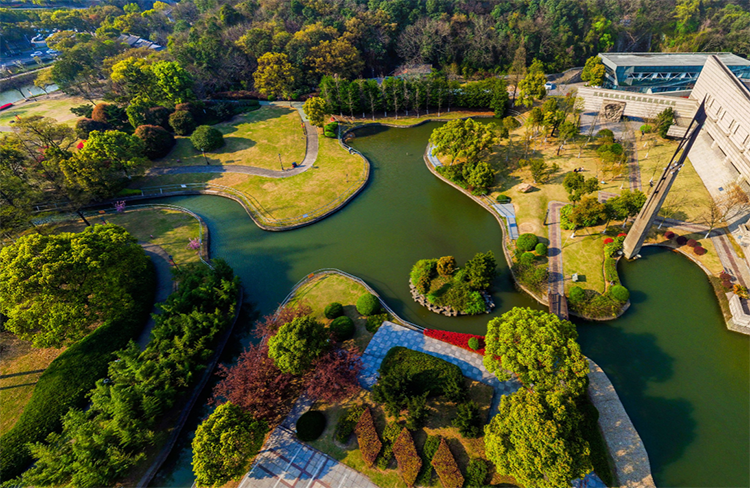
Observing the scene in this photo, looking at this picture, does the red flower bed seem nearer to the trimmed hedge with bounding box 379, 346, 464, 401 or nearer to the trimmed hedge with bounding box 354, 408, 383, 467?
the trimmed hedge with bounding box 379, 346, 464, 401

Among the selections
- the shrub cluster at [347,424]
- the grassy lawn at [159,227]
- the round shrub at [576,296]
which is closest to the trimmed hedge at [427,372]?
the shrub cluster at [347,424]

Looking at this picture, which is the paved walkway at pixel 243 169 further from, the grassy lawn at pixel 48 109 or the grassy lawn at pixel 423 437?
the grassy lawn at pixel 423 437

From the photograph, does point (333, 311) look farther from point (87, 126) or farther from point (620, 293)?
point (87, 126)

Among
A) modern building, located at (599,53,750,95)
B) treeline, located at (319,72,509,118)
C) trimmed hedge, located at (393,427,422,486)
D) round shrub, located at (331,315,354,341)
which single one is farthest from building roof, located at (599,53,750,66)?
trimmed hedge, located at (393,427,422,486)

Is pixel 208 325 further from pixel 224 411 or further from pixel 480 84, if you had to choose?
pixel 480 84

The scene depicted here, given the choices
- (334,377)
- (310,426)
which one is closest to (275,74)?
(334,377)

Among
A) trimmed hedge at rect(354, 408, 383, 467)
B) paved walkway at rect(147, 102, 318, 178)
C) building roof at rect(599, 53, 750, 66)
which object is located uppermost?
building roof at rect(599, 53, 750, 66)

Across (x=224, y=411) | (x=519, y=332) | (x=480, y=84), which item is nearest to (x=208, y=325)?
(x=224, y=411)

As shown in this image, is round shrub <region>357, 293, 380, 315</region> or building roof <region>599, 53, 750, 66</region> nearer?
round shrub <region>357, 293, 380, 315</region>
